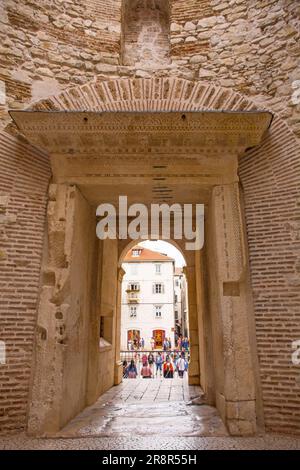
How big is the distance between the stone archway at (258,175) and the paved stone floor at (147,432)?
13.2 inches

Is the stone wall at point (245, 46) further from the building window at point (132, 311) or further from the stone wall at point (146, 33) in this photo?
the building window at point (132, 311)

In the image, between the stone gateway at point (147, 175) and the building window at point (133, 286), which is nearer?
the stone gateway at point (147, 175)

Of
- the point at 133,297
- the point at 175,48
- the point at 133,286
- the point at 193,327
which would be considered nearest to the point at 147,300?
the point at 133,297

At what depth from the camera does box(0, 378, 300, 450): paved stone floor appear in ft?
10.4

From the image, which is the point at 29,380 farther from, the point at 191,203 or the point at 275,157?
the point at 275,157

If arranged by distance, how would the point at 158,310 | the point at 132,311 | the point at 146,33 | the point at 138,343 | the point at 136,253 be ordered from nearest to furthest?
the point at 146,33 < the point at 138,343 < the point at 158,310 < the point at 132,311 < the point at 136,253

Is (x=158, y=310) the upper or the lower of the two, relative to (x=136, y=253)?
lower

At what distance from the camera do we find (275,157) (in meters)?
4.22

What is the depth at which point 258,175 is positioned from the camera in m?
4.28

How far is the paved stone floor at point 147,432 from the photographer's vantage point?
3174 mm

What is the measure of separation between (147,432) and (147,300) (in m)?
26.6

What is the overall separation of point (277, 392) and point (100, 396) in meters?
3.85

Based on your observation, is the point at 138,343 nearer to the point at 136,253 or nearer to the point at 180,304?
the point at 136,253

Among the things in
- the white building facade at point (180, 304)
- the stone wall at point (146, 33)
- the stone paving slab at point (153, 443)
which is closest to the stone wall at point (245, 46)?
the stone wall at point (146, 33)
